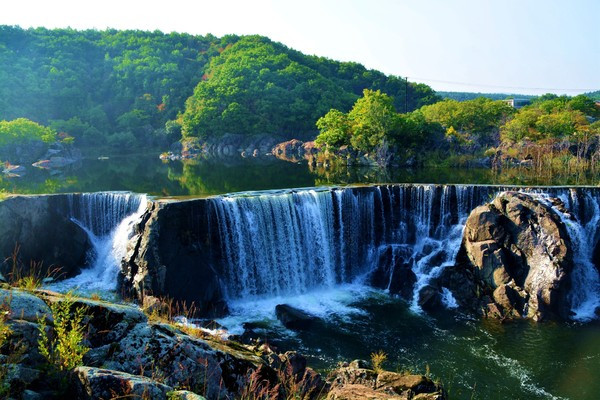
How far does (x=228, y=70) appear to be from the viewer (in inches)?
3236

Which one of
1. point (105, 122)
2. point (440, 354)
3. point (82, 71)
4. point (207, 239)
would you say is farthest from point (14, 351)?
point (82, 71)

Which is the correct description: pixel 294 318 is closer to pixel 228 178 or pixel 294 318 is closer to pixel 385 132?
pixel 228 178

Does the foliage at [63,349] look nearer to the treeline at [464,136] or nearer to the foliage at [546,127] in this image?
the treeline at [464,136]

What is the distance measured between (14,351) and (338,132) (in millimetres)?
42166

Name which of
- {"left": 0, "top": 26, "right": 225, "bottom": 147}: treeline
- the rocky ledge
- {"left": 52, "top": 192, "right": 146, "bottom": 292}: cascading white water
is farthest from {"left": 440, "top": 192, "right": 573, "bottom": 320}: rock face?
{"left": 0, "top": 26, "right": 225, "bottom": 147}: treeline

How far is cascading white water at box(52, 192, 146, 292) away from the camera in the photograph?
20953mm

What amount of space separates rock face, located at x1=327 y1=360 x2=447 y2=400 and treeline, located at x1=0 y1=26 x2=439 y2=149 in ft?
199

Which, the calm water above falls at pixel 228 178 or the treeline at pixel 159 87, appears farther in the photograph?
the treeline at pixel 159 87

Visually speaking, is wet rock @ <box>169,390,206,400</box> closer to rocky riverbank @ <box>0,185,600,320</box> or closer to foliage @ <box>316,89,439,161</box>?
rocky riverbank @ <box>0,185,600,320</box>

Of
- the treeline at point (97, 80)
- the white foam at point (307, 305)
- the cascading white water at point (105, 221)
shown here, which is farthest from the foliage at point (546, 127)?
the treeline at point (97, 80)

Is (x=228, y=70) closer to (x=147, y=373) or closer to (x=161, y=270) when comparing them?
(x=161, y=270)

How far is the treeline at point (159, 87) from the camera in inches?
2766

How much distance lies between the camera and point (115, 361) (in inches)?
220

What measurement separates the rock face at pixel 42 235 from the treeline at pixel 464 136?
28.3 m
